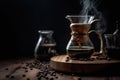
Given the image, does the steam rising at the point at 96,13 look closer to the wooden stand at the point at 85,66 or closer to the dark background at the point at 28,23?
the dark background at the point at 28,23


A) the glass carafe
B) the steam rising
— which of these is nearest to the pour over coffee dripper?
the glass carafe

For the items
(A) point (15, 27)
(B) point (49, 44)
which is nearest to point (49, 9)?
(A) point (15, 27)

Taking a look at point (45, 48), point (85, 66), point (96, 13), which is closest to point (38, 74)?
point (85, 66)

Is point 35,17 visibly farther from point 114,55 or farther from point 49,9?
point 114,55

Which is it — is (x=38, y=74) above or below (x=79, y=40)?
below

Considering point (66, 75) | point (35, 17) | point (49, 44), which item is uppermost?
point (35, 17)

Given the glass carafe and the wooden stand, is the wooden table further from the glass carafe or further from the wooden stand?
the glass carafe

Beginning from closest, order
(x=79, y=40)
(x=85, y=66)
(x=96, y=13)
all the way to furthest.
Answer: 1. (x=85, y=66)
2. (x=79, y=40)
3. (x=96, y=13)

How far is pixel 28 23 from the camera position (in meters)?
2.16

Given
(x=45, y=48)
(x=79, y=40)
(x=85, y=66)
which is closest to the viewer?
(x=85, y=66)

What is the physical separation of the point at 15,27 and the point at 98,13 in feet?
1.90

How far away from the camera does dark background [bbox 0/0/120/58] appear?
84.4 inches

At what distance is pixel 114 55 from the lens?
1.50 m

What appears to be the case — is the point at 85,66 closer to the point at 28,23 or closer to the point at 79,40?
the point at 79,40
